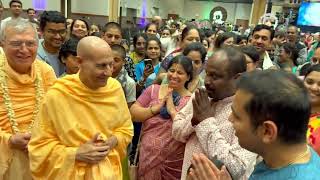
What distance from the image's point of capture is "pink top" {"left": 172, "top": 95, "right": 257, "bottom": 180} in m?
1.45

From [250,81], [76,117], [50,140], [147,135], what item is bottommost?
[147,135]

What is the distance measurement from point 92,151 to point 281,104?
108 cm

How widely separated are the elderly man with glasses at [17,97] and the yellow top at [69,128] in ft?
0.72

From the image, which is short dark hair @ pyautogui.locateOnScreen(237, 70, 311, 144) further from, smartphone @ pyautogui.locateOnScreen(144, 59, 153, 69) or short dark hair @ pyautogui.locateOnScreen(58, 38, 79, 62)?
smartphone @ pyautogui.locateOnScreen(144, 59, 153, 69)

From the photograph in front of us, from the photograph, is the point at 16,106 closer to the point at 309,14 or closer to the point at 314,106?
the point at 314,106

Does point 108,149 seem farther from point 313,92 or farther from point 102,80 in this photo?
point 313,92

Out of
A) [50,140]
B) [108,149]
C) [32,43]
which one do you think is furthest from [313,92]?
[32,43]

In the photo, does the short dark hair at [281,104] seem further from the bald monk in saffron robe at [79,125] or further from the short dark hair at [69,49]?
the short dark hair at [69,49]

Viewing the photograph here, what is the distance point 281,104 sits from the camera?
0.90 m

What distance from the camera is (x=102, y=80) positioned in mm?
1758

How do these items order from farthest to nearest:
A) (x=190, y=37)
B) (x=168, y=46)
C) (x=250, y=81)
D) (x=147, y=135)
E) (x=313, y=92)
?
(x=168, y=46) < (x=190, y=37) < (x=147, y=135) < (x=313, y=92) < (x=250, y=81)

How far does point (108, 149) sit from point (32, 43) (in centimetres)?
81

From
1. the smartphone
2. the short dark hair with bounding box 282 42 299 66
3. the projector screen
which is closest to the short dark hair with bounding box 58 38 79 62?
the smartphone

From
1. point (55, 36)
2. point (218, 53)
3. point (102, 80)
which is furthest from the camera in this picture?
point (55, 36)
